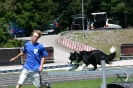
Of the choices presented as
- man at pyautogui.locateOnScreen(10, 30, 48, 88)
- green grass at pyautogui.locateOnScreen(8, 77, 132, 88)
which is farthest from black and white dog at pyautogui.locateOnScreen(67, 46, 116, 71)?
man at pyautogui.locateOnScreen(10, 30, 48, 88)

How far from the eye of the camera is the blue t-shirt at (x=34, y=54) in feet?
38.5

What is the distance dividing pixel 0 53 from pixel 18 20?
15.9 metres

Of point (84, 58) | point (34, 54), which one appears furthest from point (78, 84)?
point (34, 54)

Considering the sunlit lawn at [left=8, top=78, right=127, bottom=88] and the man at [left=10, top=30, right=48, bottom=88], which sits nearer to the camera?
the man at [left=10, top=30, right=48, bottom=88]

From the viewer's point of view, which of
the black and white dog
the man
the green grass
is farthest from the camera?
the black and white dog

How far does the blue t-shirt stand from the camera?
11734 mm

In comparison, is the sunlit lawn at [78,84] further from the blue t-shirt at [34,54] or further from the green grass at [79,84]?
the blue t-shirt at [34,54]

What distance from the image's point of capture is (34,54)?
11.8 m

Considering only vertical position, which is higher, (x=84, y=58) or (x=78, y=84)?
(x=84, y=58)

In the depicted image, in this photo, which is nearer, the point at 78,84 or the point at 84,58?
the point at 78,84

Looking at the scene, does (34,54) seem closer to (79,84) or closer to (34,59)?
(34,59)

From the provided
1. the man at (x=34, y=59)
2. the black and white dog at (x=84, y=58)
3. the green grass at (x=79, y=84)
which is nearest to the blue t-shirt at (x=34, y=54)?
the man at (x=34, y=59)

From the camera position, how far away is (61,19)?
6481 cm

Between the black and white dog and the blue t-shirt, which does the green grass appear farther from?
the blue t-shirt
